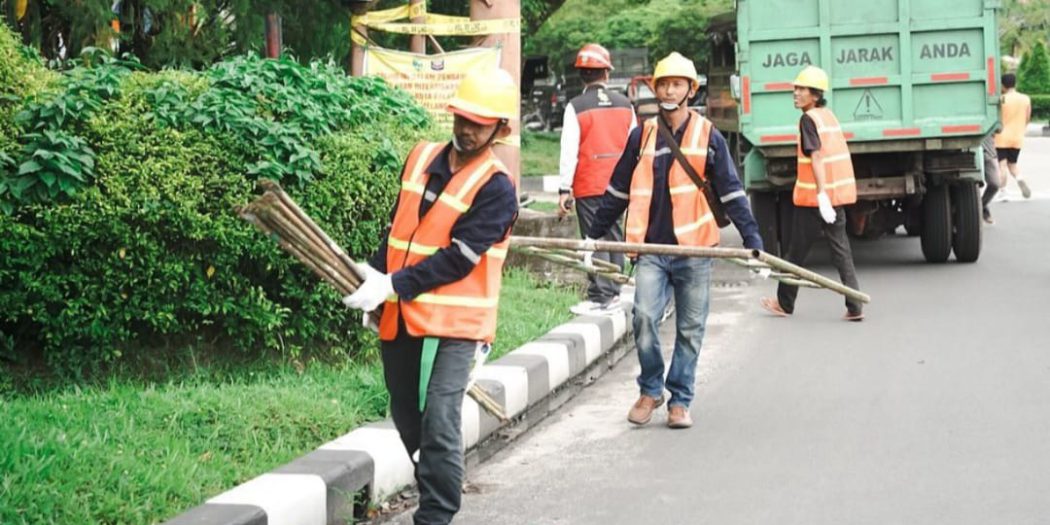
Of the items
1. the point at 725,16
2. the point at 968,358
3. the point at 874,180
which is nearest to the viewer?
the point at 968,358

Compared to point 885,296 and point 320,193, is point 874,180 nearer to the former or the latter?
point 885,296

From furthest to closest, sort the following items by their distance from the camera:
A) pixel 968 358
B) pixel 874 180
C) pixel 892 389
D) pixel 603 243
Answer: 1. pixel 874 180
2. pixel 968 358
3. pixel 892 389
4. pixel 603 243

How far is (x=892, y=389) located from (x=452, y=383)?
388 centimetres

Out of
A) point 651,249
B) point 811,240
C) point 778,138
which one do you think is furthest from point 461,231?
point 778,138

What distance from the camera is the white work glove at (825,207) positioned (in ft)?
37.1

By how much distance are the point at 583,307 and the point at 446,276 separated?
532 centimetres

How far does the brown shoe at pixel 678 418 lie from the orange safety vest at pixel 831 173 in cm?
386

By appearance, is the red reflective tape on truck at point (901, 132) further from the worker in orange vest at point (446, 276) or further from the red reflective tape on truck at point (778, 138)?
the worker in orange vest at point (446, 276)

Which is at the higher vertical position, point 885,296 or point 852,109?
point 852,109

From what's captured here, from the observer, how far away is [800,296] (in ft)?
42.0

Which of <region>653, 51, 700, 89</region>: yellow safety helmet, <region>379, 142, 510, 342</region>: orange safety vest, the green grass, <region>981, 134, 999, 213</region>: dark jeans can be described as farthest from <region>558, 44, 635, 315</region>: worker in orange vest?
the green grass

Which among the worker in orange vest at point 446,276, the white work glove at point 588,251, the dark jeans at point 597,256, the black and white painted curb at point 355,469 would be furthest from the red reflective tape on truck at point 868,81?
the worker in orange vest at point 446,276

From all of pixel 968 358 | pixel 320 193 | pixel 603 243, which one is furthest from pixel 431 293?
pixel 968 358

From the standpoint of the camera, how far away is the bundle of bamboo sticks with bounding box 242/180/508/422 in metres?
5.06
